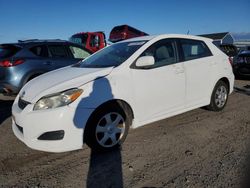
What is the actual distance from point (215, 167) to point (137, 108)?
4.47 feet

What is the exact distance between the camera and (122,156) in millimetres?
3527

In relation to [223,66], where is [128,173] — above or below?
below

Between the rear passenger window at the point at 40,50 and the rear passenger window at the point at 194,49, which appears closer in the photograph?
the rear passenger window at the point at 194,49

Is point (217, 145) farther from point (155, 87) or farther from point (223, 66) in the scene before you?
point (223, 66)

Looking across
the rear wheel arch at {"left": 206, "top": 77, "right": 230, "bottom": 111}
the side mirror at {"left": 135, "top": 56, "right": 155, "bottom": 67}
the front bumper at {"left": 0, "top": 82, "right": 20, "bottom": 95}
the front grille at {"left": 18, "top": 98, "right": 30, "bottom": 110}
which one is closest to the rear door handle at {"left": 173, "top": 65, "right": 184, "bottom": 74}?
the side mirror at {"left": 135, "top": 56, "right": 155, "bottom": 67}

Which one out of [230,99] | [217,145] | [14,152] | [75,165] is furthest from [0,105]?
[230,99]

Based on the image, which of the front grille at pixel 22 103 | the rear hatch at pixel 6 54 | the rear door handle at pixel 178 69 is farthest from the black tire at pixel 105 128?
the rear hatch at pixel 6 54

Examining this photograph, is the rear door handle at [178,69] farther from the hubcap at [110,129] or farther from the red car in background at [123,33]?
the red car in background at [123,33]

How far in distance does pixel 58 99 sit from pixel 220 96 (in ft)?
11.9

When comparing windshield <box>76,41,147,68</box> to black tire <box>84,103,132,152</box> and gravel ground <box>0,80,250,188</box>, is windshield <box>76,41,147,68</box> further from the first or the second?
gravel ground <box>0,80,250,188</box>

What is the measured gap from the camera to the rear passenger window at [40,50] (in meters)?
6.45

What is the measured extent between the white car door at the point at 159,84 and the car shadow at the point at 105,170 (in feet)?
2.50

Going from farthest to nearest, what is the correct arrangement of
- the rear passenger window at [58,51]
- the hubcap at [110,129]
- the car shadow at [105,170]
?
the rear passenger window at [58,51]
the hubcap at [110,129]
the car shadow at [105,170]

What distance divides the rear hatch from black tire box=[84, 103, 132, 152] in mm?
3527
